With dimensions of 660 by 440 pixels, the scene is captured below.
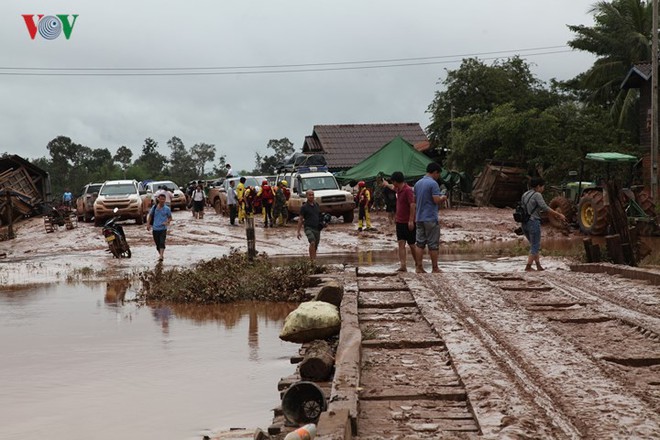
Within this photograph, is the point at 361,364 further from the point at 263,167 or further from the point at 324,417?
the point at 263,167

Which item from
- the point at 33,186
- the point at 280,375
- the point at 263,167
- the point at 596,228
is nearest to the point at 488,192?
the point at 596,228

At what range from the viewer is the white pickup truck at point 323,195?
32969 millimetres

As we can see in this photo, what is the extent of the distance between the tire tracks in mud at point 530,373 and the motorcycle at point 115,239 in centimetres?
1368

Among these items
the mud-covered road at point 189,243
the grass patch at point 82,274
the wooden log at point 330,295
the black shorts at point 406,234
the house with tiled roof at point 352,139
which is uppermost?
A: the house with tiled roof at point 352,139

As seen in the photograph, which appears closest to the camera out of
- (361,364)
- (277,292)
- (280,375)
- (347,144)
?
(361,364)

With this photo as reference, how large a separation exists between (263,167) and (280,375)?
98.1 m

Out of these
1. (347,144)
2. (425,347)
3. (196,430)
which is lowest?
(196,430)

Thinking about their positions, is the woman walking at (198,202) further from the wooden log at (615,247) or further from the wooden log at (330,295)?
the wooden log at (330,295)

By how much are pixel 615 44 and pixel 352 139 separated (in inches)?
772

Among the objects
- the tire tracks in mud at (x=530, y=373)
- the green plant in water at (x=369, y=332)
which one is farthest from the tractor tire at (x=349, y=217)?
the green plant in water at (x=369, y=332)

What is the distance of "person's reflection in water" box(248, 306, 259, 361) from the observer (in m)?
11.9

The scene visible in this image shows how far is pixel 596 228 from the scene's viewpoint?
2581cm

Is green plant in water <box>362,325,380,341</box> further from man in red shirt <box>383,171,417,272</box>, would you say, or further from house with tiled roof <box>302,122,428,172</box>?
house with tiled roof <box>302,122,428,172</box>

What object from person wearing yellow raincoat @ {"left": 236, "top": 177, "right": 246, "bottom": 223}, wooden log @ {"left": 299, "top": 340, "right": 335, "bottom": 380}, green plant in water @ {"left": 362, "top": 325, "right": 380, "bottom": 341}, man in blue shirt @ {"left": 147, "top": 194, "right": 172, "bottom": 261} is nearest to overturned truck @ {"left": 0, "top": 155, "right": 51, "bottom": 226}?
person wearing yellow raincoat @ {"left": 236, "top": 177, "right": 246, "bottom": 223}
